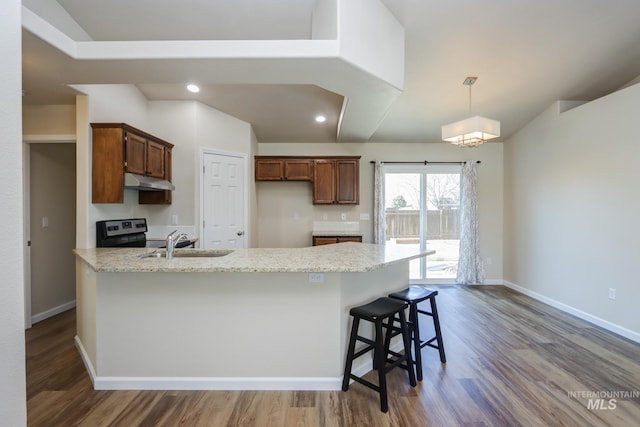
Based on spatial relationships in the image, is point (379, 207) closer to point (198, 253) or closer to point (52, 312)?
point (198, 253)

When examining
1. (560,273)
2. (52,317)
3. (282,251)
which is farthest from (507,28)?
(52,317)

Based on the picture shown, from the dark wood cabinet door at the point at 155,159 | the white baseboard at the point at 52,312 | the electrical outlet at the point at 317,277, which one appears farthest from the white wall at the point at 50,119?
the electrical outlet at the point at 317,277

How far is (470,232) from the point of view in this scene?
16.3ft

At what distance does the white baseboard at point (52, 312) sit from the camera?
3.36m

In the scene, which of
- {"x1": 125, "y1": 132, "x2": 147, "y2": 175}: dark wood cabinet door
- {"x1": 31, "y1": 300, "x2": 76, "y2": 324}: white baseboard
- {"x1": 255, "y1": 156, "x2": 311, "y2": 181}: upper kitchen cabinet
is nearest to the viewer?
{"x1": 125, "y1": 132, "x2": 147, "y2": 175}: dark wood cabinet door

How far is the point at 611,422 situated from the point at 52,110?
5425 millimetres

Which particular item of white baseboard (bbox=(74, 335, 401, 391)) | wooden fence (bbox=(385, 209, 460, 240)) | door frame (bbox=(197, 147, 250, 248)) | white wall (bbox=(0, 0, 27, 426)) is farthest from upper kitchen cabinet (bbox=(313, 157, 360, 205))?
white wall (bbox=(0, 0, 27, 426))

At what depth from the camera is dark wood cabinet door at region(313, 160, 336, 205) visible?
4.87m

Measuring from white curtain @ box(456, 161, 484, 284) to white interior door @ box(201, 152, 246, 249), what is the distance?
3729mm

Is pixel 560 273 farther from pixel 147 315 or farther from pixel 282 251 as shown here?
pixel 147 315

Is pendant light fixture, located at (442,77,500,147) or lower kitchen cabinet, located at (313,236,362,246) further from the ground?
pendant light fixture, located at (442,77,500,147)

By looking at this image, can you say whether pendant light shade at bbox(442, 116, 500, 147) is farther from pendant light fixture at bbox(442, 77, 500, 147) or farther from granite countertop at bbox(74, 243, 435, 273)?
granite countertop at bbox(74, 243, 435, 273)

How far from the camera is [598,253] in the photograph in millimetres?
3334

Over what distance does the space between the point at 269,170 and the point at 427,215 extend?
2900mm
